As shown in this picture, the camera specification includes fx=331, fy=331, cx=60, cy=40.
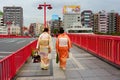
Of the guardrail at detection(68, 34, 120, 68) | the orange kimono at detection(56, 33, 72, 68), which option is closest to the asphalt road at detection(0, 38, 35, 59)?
the guardrail at detection(68, 34, 120, 68)

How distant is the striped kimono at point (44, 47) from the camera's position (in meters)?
13.3

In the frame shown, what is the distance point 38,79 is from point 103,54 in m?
6.61

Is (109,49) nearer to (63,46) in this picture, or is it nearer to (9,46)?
(63,46)

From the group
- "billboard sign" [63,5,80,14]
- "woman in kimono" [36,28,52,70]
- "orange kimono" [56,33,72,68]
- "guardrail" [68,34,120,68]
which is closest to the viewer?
"orange kimono" [56,33,72,68]

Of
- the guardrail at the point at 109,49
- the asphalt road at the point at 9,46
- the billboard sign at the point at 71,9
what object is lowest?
the asphalt road at the point at 9,46

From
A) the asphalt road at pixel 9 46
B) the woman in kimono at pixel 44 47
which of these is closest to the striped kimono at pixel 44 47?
the woman in kimono at pixel 44 47

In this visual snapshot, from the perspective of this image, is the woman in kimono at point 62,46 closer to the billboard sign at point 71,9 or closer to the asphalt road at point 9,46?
the asphalt road at point 9,46

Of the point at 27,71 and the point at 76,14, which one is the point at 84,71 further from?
the point at 76,14

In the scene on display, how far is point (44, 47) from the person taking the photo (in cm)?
1339

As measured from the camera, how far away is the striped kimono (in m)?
13.3

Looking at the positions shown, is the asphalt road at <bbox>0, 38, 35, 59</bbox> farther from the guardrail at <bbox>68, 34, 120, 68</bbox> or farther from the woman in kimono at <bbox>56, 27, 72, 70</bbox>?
the woman in kimono at <bbox>56, 27, 72, 70</bbox>

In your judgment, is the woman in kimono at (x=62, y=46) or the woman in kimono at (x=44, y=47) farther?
the woman in kimono at (x=44, y=47)

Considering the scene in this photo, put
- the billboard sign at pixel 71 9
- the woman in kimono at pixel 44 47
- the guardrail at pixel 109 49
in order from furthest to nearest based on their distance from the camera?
the billboard sign at pixel 71 9
the guardrail at pixel 109 49
the woman in kimono at pixel 44 47

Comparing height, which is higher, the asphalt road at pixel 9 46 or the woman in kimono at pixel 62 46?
the woman in kimono at pixel 62 46
